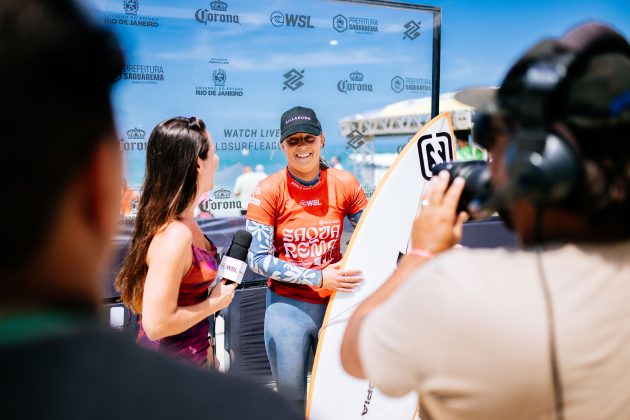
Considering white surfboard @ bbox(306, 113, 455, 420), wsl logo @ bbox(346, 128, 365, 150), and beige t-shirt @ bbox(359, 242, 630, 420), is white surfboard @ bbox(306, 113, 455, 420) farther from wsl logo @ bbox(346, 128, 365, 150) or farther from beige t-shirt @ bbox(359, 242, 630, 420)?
beige t-shirt @ bbox(359, 242, 630, 420)

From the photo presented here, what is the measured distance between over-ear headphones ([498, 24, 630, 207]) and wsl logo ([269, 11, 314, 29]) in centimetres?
395

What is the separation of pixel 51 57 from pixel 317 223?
8.51 feet

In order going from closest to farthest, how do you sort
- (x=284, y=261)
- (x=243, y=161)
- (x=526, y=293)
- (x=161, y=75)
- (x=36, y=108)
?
1. (x=36, y=108)
2. (x=526, y=293)
3. (x=284, y=261)
4. (x=161, y=75)
5. (x=243, y=161)

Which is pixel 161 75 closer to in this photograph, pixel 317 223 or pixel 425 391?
pixel 317 223

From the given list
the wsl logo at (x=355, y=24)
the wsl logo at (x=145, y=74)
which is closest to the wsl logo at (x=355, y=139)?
the wsl logo at (x=355, y=24)

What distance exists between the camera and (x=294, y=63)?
15.4 feet

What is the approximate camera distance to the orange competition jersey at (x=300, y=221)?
296 cm

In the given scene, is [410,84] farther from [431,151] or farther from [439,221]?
[439,221]

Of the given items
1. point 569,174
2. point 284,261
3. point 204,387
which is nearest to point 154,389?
point 204,387

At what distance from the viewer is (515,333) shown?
0.78 metres

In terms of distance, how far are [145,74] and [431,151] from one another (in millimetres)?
2245

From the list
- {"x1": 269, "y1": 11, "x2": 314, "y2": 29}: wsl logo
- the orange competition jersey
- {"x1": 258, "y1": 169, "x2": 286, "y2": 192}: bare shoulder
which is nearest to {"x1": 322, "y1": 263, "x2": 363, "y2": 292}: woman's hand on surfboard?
the orange competition jersey

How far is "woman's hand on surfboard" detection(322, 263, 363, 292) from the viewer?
9.45 feet

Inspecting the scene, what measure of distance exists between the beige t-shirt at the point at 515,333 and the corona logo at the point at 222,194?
149 inches
